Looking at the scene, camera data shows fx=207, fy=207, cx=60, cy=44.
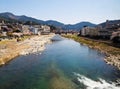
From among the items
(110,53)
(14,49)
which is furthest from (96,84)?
(14,49)

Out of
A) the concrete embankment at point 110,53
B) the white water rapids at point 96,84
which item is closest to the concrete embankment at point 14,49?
the white water rapids at point 96,84

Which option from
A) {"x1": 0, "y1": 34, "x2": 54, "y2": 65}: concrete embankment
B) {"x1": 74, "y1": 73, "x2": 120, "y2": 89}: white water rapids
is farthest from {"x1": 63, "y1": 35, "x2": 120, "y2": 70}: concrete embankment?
{"x1": 0, "y1": 34, "x2": 54, "y2": 65}: concrete embankment

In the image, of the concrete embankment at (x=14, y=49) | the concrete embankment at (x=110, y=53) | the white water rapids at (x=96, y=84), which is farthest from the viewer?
the concrete embankment at (x=14, y=49)

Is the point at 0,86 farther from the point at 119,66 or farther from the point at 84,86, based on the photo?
the point at 119,66

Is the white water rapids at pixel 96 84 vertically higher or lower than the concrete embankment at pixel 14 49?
higher

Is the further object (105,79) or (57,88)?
(105,79)

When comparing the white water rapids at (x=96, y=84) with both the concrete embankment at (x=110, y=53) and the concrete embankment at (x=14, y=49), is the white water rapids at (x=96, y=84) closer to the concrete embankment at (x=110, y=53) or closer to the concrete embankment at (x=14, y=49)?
the concrete embankment at (x=110, y=53)

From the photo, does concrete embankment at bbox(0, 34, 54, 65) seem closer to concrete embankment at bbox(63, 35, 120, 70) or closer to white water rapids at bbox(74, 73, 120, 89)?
white water rapids at bbox(74, 73, 120, 89)

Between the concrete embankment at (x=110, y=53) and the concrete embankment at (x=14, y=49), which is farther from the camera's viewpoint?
the concrete embankment at (x=14, y=49)

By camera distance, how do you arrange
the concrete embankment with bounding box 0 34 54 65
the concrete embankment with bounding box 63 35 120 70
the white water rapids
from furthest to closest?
the concrete embankment with bounding box 0 34 54 65
the concrete embankment with bounding box 63 35 120 70
the white water rapids

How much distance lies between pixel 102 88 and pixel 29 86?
27.2 ft

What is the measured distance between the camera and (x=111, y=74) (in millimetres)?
30125

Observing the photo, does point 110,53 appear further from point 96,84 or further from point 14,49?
point 96,84

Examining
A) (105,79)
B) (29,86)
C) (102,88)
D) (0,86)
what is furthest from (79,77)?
(0,86)
